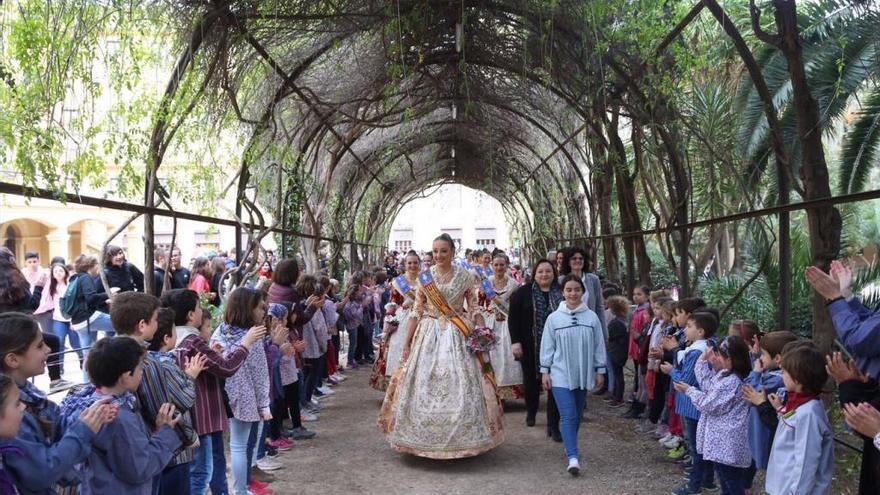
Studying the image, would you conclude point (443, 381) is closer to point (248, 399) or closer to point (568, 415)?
point (568, 415)

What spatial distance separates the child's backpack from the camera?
751 cm

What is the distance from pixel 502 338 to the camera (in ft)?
24.6

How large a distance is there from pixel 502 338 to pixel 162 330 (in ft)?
14.7

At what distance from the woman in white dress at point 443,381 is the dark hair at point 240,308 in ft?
5.02

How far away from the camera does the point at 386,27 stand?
5.95m

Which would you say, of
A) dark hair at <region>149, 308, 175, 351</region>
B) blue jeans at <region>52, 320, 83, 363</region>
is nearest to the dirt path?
dark hair at <region>149, 308, 175, 351</region>

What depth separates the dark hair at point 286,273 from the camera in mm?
5867

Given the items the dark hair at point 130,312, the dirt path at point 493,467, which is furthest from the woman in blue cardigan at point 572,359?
the dark hair at point 130,312

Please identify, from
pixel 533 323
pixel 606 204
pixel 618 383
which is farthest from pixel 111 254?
pixel 606 204

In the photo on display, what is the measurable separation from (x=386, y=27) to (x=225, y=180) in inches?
125

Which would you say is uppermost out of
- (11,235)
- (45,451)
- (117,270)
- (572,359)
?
(11,235)

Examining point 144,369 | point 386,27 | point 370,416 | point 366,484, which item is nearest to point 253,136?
point 386,27

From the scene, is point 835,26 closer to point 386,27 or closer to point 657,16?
point 657,16

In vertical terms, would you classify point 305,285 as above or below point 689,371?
above
